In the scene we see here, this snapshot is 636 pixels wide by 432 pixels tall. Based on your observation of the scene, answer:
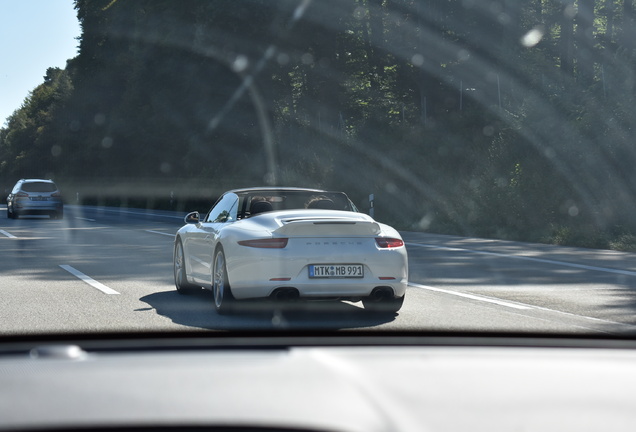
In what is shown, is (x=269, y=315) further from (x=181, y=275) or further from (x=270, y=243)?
(x=181, y=275)

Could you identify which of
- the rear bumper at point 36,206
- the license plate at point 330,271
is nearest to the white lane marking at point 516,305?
the license plate at point 330,271

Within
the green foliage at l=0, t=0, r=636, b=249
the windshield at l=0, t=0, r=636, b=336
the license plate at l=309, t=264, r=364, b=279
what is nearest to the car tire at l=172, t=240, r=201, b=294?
the windshield at l=0, t=0, r=636, b=336

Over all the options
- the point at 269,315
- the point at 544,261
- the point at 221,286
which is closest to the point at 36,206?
the point at 544,261

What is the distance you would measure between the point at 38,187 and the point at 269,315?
3026 centimetres

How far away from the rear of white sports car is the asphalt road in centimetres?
30

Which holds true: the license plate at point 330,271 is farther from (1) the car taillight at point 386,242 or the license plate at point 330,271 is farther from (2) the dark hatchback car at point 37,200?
(2) the dark hatchback car at point 37,200

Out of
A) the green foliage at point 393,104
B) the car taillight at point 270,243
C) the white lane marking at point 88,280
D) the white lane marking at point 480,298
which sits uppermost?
the green foliage at point 393,104

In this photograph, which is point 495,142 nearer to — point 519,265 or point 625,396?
point 519,265

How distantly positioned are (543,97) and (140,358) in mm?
31802

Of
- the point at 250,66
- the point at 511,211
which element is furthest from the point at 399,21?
the point at 511,211

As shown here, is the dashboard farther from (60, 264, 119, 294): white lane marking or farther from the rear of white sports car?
(60, 264, 119, 294): white lane marking

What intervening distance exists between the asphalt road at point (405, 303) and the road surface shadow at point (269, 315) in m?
0.01

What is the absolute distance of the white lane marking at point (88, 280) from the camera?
11.6 m

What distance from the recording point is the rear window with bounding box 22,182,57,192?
3712cm
